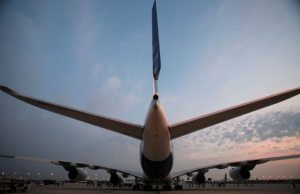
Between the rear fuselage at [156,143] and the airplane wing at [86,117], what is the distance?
1.76 feet

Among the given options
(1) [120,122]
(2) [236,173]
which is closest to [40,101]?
(1) [120,122]

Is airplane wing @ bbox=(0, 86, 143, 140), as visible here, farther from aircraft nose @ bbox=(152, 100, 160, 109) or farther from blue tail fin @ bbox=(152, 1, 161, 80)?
blue tail fin @ bbox=(152, 1, 161, 80)

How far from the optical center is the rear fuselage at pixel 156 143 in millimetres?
6887

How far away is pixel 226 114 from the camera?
21.2 ft

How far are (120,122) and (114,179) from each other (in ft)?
46.4

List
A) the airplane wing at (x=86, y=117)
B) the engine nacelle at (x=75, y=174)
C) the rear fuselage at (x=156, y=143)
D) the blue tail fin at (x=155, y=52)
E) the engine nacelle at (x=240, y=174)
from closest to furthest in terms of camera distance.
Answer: the blue tail fin at (x=155, y=52)
the airplane wing at (x=86, y=117)
the rear fuselage at (x=156, y=143)
the engine nacelle at (x=75, y=174)
the engine nacelle at (x=240, y=174)

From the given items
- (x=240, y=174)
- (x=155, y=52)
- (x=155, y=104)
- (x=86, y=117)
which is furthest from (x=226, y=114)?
(x=240, y=174)

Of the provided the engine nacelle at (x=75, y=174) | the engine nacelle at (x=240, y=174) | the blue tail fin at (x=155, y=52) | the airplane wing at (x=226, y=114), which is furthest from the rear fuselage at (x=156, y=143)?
the engine nacelle at (x=240, y=174)

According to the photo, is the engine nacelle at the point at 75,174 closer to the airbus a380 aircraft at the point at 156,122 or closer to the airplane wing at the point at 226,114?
the airbus a380 aircraft at the point at 156,122

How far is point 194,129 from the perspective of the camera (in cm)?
764

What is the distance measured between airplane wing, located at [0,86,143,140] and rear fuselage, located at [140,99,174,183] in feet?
1.76

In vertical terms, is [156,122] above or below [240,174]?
above

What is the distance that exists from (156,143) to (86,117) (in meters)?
3.29

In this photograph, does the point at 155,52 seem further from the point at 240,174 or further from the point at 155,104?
the point at 240,174
